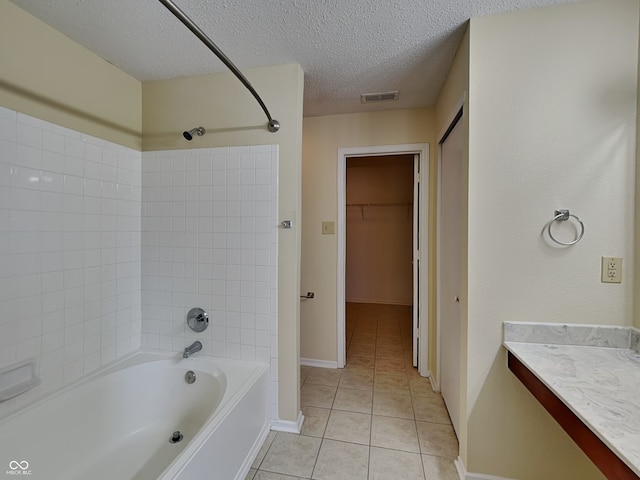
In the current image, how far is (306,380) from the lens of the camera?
2336 mm

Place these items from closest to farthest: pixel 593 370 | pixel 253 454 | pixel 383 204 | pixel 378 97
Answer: pixel 593 370 < pixel 253 454 < pixel 378 97 < pixel 383 204

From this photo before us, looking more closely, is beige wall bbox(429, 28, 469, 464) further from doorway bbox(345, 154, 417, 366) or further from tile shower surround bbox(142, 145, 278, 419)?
doorway bbox(345, 154, 417, 366)

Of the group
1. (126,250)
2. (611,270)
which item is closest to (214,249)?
(126,250)

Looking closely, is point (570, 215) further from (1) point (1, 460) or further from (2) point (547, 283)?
(1) point (1, 460)

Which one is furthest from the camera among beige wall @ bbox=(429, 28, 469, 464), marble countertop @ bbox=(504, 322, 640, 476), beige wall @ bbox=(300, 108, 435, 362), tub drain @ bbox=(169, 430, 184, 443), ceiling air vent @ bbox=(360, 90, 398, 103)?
beige wall @ bbox=(300, 108, 435, 362)

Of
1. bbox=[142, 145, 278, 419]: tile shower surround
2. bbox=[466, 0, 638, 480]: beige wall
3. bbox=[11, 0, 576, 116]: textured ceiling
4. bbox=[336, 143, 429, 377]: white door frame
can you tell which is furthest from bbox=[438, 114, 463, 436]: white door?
bbox=[142, 145, 278, 419]: tile shower surround

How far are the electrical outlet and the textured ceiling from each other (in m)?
1.23

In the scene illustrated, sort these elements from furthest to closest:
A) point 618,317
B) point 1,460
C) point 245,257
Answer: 1. point 245,257
2. point 618,317
3. point 1,460

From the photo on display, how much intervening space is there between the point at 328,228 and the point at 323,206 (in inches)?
8.4

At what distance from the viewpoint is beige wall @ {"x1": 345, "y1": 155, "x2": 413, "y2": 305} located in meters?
4.58

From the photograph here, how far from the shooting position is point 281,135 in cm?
172

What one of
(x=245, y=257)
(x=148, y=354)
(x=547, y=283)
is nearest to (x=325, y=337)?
(x=245, y=257)

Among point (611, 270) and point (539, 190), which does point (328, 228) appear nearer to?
point (539, 190)

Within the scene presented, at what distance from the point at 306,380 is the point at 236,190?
1.72 metres
